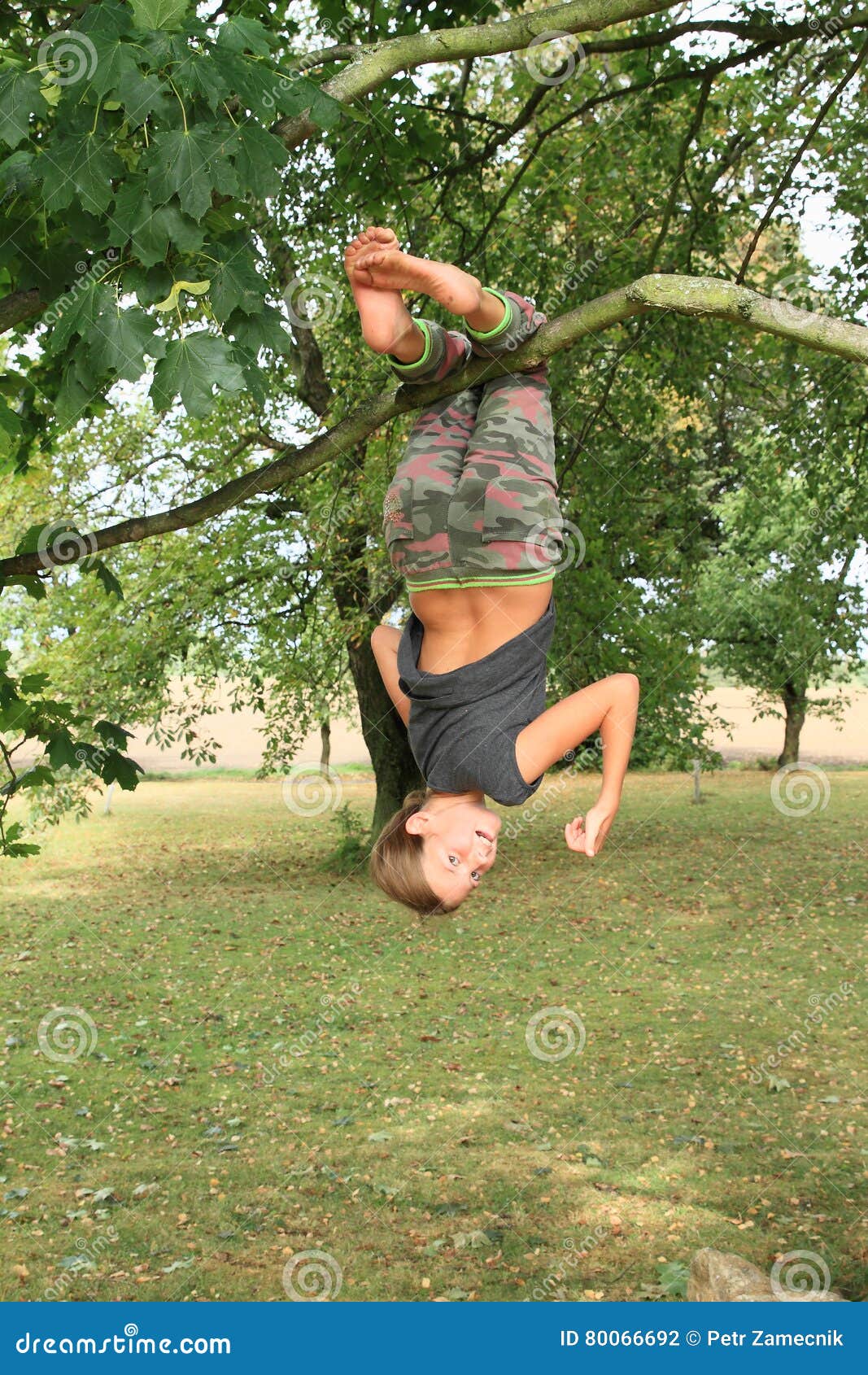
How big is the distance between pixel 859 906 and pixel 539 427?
35.1ft

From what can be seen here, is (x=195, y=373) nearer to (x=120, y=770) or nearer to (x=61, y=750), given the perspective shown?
(x=61, y=750)

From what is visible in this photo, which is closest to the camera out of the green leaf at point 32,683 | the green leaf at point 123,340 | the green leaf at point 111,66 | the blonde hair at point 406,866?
the green leaf at point 111,66

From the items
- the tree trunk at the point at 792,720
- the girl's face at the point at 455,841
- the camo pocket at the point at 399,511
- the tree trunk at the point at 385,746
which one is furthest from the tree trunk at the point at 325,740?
the camo pocket at the point at 399,511

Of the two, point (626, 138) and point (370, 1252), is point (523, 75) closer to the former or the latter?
point (626, 138)

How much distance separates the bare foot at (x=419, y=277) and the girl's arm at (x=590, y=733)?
98 centimetres

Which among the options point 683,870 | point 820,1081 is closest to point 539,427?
point 820,1081

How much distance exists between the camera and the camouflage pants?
9.68 feet

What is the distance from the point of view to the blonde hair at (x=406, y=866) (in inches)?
134

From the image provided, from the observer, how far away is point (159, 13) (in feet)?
9.21

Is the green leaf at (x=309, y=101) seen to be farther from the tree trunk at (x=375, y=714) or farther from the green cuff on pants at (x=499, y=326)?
the tree trunk at (x=375, y=714)

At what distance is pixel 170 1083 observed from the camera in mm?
7883

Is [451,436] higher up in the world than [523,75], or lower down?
lower down

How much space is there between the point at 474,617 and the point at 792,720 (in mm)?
18391

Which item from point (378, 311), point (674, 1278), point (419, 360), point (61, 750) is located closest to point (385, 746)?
point (674, 1278)
